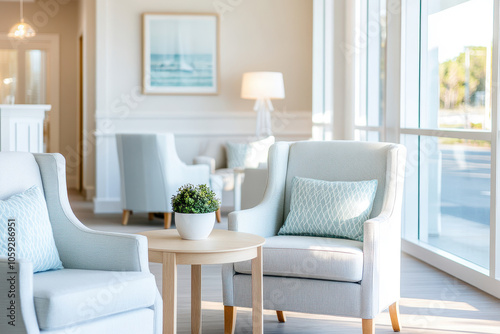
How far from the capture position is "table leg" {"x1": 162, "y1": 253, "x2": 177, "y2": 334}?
8.11 ft

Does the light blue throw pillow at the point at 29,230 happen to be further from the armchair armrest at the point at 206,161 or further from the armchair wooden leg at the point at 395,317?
the armchair armrest at the point at 206,161

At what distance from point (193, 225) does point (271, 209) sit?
772 mm

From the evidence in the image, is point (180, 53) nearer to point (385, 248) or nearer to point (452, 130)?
point (452, 130)

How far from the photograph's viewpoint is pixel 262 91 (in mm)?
7148

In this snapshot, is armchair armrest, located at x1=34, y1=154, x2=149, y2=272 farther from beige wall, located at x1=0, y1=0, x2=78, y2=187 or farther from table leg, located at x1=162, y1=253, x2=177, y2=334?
beige wall, located at x1=0, y1=0, x2=78, y2=187

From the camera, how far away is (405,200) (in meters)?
5.21

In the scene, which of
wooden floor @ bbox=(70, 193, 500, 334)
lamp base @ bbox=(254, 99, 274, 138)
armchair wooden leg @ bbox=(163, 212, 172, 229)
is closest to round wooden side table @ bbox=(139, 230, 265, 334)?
wooden floor @ bbox=(70, 193, 500, 334)

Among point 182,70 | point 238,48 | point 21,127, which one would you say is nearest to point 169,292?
point 21,127

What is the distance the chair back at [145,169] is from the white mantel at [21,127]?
1065 millimetres

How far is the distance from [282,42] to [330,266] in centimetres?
524

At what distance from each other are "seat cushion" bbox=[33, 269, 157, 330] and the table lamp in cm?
484

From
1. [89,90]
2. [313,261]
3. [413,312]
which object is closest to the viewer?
[313,261]

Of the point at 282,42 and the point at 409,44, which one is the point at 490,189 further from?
the point at 282,42

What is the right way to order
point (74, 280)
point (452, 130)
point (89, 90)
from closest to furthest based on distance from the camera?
point (74, 280)
point (452, 130)
point (89, 90)
